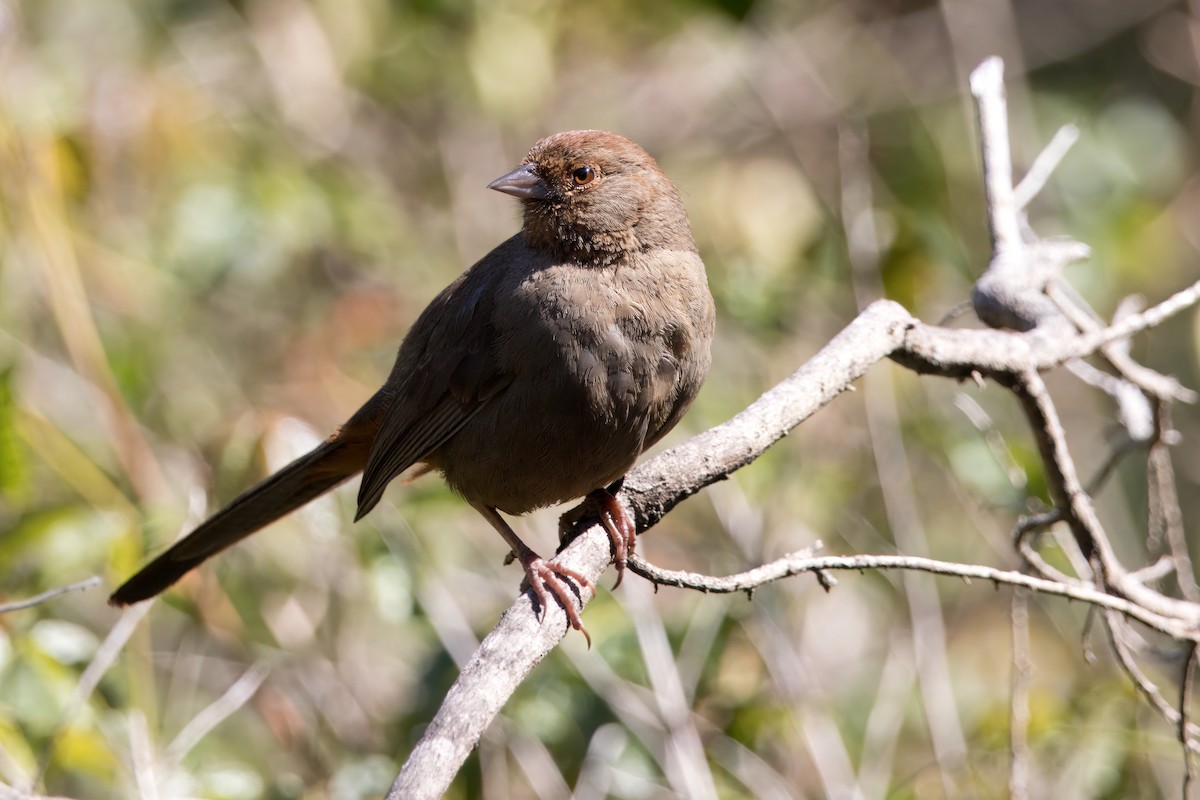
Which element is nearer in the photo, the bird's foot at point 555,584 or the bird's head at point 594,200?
the bird's foot at point 555,584

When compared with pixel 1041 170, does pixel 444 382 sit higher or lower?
lower

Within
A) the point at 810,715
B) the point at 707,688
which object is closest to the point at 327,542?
the point at 707,688

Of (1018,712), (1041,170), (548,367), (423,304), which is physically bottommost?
(1018,712)

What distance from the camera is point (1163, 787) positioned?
468cm

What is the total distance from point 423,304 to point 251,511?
2653mm

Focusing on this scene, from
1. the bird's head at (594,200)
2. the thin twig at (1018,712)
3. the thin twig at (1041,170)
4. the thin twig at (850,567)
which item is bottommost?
the thin twig at (1018,712)

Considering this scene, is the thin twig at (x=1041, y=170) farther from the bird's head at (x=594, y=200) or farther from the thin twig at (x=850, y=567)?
the thin twig at (x=850, y=567)

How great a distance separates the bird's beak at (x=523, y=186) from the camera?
414cm

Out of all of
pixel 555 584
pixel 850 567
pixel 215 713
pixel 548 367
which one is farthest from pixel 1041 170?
pixel 215 713

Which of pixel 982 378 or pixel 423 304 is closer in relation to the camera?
pixel 982 378

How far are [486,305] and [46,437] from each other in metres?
1.95

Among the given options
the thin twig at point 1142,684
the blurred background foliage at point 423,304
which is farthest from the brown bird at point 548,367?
the thin twig at point 1142,684

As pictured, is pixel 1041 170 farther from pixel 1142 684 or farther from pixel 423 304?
pixel 423 304

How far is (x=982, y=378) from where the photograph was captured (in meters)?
3.49
